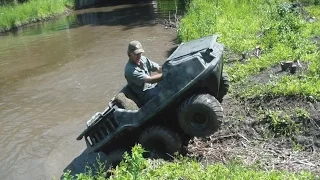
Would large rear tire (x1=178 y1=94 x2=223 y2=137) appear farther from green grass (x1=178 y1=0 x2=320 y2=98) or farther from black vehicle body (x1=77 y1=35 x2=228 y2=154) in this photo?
green grass (x1=178 y1=0 x2=320 y2=98)

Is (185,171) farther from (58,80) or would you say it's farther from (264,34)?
(58,80)

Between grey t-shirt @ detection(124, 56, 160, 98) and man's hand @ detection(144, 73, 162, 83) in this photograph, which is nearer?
man's hand @ detection(144, 73, 162, 83)

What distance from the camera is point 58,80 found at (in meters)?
14.4

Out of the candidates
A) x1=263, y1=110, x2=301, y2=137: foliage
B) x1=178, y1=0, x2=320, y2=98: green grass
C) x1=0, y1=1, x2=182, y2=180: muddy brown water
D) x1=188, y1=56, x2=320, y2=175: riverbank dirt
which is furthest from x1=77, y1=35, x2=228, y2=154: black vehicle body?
x1=178, y1=0, x2=320, y2=98: green grass

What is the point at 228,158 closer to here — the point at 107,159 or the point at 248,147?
the point at 248,147

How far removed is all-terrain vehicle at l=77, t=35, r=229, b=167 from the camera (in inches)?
252

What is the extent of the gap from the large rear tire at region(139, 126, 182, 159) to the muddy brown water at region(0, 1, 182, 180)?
2019mm

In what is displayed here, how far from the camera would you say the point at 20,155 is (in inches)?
348

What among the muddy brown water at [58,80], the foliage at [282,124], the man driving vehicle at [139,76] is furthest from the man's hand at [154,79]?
the muddy brown water at [58,80]

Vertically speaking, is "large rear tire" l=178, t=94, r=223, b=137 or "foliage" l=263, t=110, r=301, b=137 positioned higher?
"large rear tire" l=178, t=94, r=223, b=137

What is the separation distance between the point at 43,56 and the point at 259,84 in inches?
478

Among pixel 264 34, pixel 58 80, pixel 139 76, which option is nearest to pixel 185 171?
pixel 139 76

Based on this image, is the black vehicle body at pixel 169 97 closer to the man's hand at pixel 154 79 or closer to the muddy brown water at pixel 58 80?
the man's hand at pixel 154 79

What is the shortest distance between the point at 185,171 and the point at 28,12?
83.5 ft
